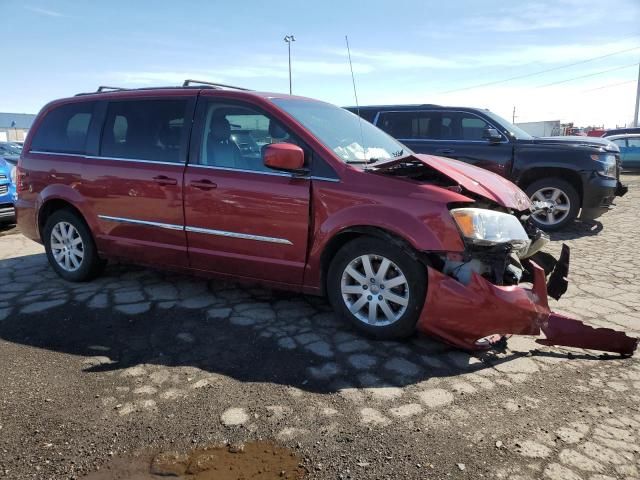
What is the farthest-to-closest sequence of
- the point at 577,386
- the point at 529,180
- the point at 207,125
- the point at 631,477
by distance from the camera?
the point at 529,180
the point at 207,125
the point at 577,386
the point at 631,477

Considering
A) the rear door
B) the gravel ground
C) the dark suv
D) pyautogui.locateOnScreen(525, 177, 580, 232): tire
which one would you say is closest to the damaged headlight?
the gravel ground

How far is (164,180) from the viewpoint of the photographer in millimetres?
4324

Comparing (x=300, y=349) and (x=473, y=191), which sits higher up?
(x=473, y=191)

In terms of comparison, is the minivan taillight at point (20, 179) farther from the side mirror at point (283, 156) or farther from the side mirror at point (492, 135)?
the side mirror at point (492, 135)

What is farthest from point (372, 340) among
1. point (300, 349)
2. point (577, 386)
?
point (577, 386)

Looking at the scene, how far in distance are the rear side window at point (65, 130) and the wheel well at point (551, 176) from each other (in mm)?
6248

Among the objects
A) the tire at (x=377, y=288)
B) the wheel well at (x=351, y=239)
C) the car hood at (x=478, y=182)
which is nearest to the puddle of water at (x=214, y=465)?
the tire at (x=377, y=288)

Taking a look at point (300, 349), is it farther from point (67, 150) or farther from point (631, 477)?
point (67, 150)

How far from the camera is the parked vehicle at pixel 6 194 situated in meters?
8.09

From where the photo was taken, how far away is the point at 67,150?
502cm

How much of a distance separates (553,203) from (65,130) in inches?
269

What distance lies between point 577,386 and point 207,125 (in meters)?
3.40

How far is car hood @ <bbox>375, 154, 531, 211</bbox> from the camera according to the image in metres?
3.56

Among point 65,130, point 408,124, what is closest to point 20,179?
point 65,130
